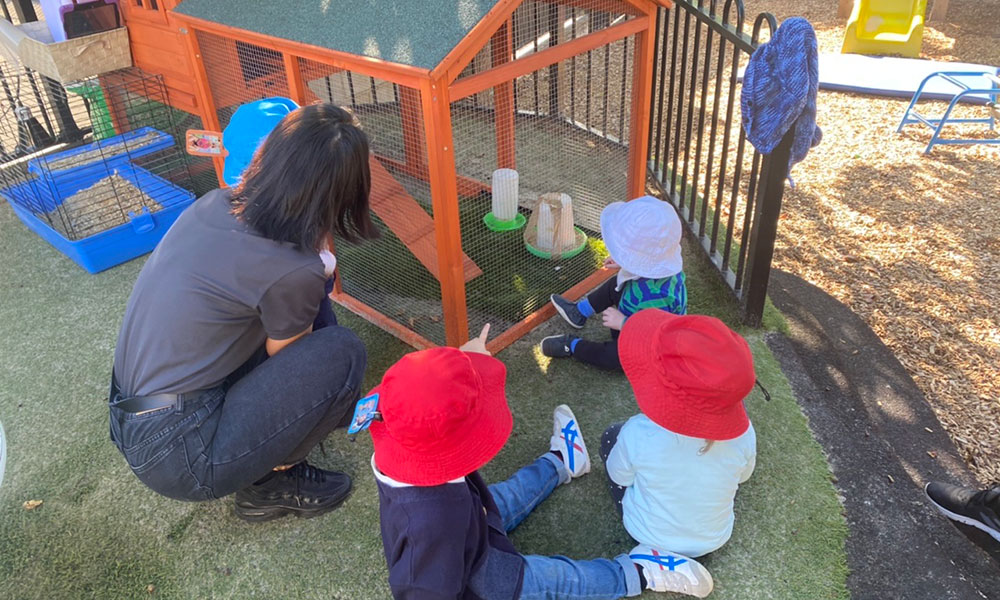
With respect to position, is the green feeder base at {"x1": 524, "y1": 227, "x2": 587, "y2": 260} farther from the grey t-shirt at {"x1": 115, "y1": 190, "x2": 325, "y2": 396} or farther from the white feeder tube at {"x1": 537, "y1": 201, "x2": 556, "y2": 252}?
the grey t-shirt at {"x1": 115, "y1": 190, "x2": 325, "y2": 396}

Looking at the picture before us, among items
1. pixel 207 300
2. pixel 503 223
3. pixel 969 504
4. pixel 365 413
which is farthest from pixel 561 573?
pixel 503 223

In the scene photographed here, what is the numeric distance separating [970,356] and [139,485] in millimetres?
3668

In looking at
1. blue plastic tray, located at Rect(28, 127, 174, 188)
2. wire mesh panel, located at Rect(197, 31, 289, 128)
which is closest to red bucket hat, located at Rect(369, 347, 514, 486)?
wire mesh panel, located at Rect(197, 31, 289, 128)

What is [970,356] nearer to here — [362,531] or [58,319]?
[362,531]

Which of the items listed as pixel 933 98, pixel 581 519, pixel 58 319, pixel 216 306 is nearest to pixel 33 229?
pixel 58 319

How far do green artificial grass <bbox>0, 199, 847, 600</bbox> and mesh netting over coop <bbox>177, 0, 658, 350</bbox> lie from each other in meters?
0.49

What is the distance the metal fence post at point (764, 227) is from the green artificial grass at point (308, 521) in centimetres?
20

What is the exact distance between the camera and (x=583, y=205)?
4.28m

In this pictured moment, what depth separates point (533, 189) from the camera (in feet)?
15.1

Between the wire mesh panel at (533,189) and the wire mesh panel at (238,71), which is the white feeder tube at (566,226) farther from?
the wire mesh panel at (238,71)

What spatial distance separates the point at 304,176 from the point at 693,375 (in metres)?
1.19

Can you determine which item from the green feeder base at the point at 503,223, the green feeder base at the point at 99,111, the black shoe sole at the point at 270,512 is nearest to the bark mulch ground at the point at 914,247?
the green feeder base at the point at 503,223

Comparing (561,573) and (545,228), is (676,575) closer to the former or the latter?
(561,573)

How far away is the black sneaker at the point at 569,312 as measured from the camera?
333 centimetres
